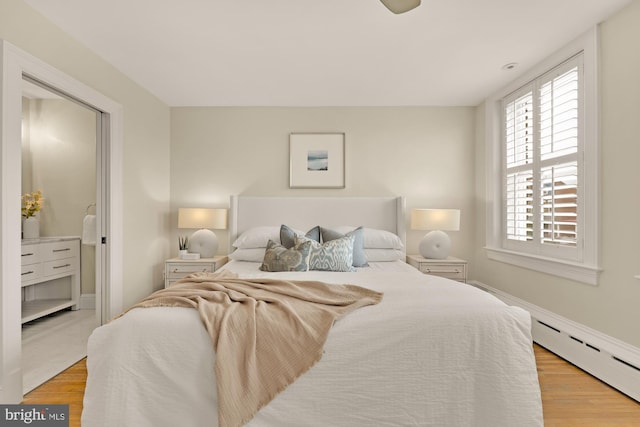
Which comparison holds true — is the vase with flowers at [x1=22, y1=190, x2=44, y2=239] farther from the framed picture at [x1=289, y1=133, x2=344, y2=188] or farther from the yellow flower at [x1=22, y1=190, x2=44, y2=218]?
the framed picture at [x1=289, y1=133, x2=344, y2=188]

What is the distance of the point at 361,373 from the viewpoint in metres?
1.58

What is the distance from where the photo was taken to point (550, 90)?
9.96 ft

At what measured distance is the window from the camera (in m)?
2.58

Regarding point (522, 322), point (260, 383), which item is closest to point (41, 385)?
point (260, 383)

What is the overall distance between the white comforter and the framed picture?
8.91ft

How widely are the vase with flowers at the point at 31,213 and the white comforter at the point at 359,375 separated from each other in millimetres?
2217

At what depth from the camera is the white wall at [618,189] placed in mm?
2221

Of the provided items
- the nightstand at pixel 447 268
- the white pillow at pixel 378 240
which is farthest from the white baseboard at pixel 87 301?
the nightstand at pixel 447 268

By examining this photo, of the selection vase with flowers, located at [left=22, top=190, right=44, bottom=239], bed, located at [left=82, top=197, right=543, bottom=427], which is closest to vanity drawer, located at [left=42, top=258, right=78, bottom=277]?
vase with flowers, located at [left=22, top=190, right=44, bottom=239]

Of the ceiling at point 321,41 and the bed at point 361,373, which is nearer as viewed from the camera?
Answer: the bed at point 361,373

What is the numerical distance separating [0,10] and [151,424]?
2.47m

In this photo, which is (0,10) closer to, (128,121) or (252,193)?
(128,121)

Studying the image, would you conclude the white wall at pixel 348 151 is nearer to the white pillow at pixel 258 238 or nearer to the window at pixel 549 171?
the window at pixel 549 171
